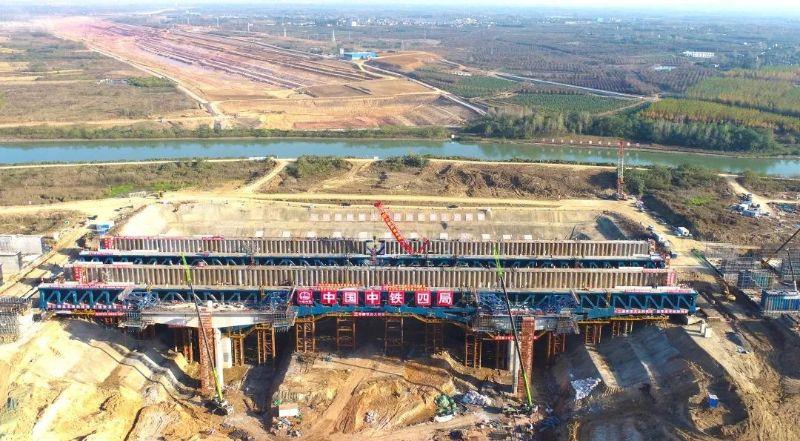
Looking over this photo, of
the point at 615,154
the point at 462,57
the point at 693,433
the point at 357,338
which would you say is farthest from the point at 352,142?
the point at 462,57

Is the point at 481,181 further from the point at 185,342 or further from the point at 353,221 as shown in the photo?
the point at 185,342

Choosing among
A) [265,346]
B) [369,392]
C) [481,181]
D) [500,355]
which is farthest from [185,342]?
[481,181]

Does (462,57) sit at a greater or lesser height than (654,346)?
greater

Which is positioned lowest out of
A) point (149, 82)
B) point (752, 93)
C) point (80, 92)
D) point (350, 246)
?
point (350, 246)

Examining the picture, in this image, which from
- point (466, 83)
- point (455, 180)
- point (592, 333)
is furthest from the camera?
point (466, 83)

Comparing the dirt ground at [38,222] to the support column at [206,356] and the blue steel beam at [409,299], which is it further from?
the support column at [206,356]

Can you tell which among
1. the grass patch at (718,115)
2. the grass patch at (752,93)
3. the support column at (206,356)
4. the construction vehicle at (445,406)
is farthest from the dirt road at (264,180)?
the grass patch at (752,93)

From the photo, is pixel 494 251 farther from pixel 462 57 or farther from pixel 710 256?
pixel 462 57
